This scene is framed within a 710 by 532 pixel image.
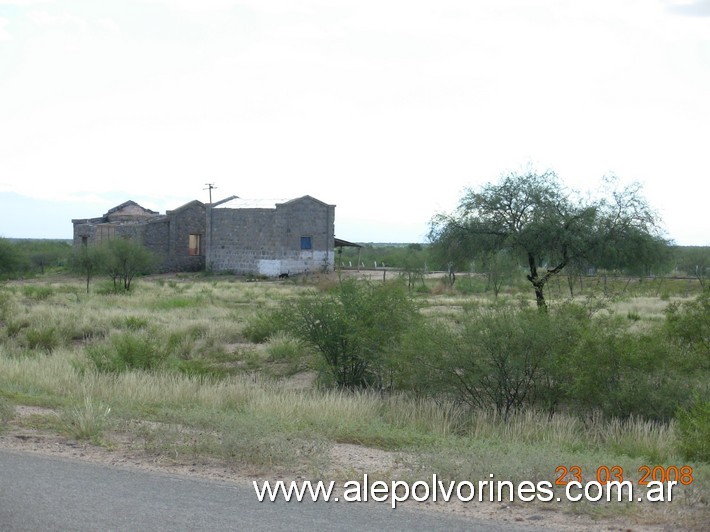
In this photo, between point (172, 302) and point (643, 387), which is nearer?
point (643, 387)

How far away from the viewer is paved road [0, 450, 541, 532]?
21.7 ft

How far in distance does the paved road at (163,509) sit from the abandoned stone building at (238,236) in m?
48.5

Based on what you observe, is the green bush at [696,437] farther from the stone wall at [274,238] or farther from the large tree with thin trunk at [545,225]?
the stone wall at [274,238]

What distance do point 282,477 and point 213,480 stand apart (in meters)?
0.63

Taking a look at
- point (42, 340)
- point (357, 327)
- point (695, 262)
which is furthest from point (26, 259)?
point (695, 262)

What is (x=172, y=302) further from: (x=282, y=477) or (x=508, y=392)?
(x=282, y=477)

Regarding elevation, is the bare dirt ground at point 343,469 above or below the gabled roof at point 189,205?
below

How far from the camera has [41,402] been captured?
11938 mm

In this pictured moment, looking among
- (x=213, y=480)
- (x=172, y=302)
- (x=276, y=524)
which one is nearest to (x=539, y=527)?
(x=276, y=524)

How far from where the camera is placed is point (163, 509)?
6.99 m

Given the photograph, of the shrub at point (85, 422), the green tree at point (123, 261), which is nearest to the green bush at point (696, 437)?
the shrub at point (85, 422)

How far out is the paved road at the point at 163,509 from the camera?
6.61 metres

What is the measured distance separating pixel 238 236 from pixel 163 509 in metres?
52.2
